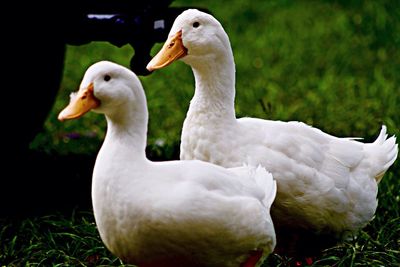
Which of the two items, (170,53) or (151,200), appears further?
(170,53)

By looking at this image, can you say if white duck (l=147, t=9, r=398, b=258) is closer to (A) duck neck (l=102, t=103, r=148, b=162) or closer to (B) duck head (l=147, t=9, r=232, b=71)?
(B) duck head (l=147, t=9, r=232, b=71)

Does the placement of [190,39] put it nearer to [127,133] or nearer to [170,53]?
[170,53]

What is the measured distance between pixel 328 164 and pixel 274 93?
2849 mm

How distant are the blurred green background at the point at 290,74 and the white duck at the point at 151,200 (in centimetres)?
177

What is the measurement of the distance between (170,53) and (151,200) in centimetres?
72

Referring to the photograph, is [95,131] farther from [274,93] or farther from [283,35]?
[283,35]

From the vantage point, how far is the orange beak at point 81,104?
3029 mm

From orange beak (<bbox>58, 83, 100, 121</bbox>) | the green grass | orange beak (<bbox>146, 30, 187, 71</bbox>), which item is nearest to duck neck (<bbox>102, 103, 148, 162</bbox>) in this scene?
orange beak (<bbox>58, 83, 100, 121</bbox>)

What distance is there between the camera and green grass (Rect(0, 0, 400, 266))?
4.04 m

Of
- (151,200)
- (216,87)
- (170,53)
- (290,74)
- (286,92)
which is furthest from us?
(290,74)

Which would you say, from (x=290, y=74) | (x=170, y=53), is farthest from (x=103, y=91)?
(x=290, y=74)

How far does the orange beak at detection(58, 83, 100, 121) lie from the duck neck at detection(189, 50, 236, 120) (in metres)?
0.71

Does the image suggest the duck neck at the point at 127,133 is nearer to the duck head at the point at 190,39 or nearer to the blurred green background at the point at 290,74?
the duck head at the point at 190,39

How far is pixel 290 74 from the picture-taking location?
7.10 meters
